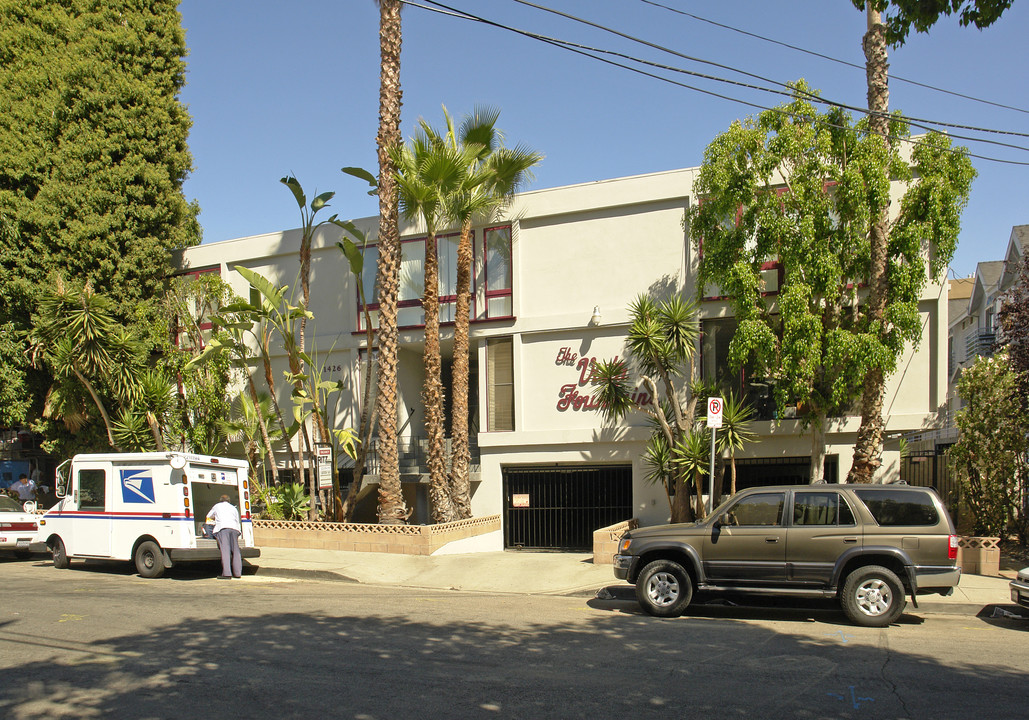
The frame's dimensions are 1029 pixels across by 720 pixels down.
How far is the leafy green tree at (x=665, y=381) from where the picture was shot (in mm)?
15578

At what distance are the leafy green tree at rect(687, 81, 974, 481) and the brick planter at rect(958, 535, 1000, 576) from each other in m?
2.69

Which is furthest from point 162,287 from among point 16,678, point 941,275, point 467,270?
point 941,275

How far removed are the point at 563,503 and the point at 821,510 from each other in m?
8.94

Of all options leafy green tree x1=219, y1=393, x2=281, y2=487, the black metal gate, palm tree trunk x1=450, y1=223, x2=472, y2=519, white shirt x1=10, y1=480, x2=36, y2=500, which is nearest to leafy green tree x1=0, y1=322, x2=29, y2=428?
white shirt x1=10, y1=480, x2=36, y2=500

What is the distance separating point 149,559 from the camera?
13.6 metres

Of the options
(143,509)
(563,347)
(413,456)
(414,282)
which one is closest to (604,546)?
(563,347)

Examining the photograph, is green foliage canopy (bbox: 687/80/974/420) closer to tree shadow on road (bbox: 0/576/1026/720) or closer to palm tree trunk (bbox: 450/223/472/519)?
palm tree trunk (bbox: 450/223/472/519)

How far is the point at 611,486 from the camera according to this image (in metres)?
18.1

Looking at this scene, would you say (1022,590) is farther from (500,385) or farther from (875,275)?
(500,385)

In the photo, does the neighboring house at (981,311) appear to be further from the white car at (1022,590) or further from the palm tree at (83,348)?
the palm tree at (83,348)

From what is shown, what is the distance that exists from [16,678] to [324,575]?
756 cm

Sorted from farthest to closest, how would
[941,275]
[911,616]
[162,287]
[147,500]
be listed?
1. [162,287]
2. [941,275]
3. [147,500]
4. [911,616]

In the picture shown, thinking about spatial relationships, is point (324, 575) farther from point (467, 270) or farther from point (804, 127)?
point (804, 127)

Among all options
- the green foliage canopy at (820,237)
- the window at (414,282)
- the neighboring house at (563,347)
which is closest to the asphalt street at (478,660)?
the green foliage canopy at (820,237)
